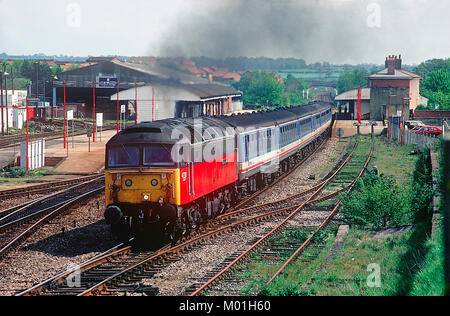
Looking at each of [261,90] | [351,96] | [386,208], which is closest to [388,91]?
[351,96]

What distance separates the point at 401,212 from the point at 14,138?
144ft

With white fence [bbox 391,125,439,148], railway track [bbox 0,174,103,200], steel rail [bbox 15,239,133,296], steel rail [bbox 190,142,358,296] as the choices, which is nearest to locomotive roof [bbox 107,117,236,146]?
steel rail [bbox 15,239,133,296]

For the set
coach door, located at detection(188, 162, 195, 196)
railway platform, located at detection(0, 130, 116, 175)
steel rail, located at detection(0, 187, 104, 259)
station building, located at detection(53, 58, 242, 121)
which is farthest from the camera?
station building, located at detection(53, 58, 242, 121)

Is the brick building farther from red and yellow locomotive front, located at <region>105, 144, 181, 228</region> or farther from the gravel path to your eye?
red and yellow locomotive front, located at <region>105, 144, 181, 228</region>

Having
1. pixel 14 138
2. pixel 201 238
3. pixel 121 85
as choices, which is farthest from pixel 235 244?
pixel 121 85

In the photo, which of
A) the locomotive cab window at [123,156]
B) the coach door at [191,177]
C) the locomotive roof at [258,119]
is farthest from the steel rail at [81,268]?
the locomotive roof at [258,119]

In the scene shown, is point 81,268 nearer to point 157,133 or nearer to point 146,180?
point 146,180

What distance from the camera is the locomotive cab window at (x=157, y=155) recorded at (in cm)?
1719

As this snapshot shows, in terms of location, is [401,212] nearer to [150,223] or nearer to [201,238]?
[201,238]

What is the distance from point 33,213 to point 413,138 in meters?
39.7

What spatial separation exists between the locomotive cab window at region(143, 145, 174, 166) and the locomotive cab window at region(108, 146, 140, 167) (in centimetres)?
27

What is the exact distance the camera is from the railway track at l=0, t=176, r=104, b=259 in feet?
63.1
